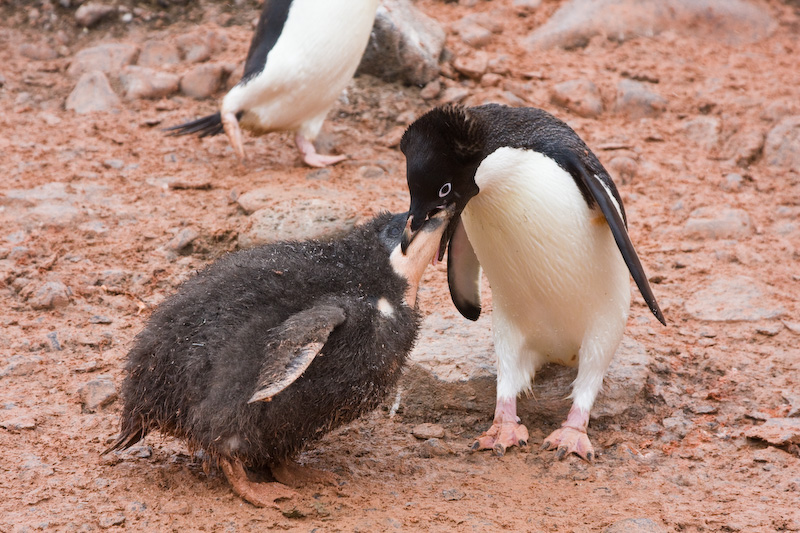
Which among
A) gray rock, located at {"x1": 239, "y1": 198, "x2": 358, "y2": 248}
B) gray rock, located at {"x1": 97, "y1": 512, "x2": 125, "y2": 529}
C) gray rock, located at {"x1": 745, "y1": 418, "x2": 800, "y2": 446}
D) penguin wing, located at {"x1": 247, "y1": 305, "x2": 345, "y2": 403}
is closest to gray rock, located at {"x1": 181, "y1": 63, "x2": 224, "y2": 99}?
gray rock, located at {"x1": 239, "y1": 198, "x2": 358, "y2": 248}

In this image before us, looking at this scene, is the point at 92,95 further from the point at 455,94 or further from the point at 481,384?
the point at 481,384

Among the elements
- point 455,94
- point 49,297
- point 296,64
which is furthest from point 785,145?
point 49,297

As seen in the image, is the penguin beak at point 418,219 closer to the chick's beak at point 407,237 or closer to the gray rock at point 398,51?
the chick's beak at point 407,237

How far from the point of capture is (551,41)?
7.34m

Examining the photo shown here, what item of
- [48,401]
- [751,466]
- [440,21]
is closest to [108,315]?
[48,401]

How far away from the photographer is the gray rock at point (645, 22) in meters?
7.39

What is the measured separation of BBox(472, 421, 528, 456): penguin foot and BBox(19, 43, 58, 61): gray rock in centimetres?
540

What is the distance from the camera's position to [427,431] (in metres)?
3.49

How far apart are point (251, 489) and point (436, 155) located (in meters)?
1.21

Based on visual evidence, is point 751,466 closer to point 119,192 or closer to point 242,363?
point 242,363

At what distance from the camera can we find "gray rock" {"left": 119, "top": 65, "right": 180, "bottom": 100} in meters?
6.67

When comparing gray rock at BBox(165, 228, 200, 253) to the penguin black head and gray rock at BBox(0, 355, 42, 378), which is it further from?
the penguin black head

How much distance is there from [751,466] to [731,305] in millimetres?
Result: 1299

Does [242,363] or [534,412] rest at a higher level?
[242,363]
